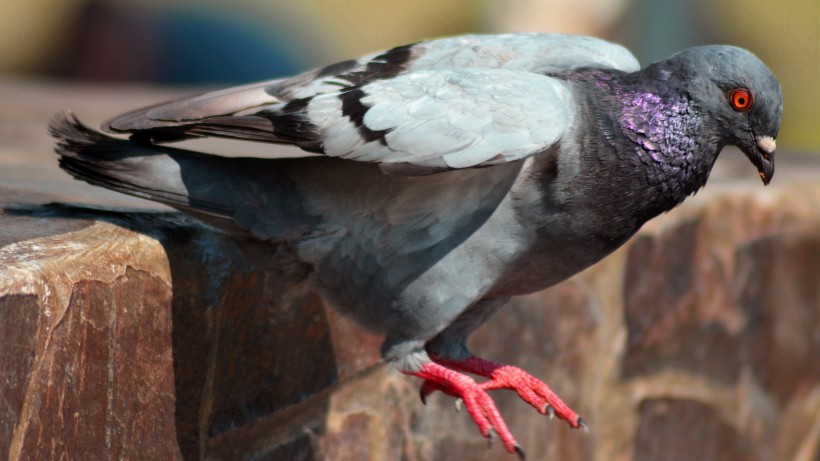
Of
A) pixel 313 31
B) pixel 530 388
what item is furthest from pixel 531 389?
pixel 313 31

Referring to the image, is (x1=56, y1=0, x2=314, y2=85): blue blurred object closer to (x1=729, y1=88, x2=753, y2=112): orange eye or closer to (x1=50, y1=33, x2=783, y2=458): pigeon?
(x1=50, y1=33, x2=783, y2=458): pigeon

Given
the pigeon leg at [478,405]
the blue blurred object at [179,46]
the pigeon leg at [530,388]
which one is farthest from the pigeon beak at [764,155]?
the blue blurred object at [179,46]

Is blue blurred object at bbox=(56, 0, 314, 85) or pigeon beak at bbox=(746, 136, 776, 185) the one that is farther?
blue blurred object at bbox=(56, 0, 314, 85)

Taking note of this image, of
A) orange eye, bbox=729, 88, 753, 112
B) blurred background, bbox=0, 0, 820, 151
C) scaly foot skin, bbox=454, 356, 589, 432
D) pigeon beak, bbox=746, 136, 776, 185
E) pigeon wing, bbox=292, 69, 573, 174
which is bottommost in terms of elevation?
blurred background, bbox=0, 0, 820, 151

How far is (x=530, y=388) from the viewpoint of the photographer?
3.17 metres

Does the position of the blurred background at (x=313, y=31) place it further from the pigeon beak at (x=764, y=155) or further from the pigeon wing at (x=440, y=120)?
the pigeon wing at (x=440, y=120)

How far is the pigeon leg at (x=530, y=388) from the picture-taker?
3.11 m

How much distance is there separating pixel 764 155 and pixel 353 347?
146cm

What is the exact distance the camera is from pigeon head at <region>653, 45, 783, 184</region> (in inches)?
114

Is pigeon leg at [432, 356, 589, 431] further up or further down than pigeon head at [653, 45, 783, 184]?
further down

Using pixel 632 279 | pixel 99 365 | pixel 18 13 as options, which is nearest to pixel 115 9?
pixel 18 13

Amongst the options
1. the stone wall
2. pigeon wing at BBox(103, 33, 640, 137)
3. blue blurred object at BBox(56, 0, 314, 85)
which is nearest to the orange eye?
pigeon wing at BBox(103, 33, 640, 137)

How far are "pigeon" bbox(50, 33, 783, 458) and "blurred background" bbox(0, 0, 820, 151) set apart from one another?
506cm

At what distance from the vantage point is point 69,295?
263 cm
